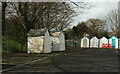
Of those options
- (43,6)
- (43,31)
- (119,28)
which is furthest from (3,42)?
(119,28)

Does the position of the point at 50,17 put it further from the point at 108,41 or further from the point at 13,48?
the point at 108,41

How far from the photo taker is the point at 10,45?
23.9 m

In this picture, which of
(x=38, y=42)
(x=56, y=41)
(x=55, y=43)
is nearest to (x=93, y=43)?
(x=56, y=41)

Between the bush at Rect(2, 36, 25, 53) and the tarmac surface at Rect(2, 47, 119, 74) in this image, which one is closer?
the tarmac surface at Rect(2, 47, 119, 74)

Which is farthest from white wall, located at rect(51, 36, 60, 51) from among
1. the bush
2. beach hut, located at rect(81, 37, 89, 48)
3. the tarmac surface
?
beach hut, located at rect(81, 37, 89, 48)

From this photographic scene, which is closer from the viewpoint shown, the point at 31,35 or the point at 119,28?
the point at 31,35

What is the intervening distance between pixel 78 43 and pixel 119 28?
59.1ft

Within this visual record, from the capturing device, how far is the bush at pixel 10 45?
76.8 feet

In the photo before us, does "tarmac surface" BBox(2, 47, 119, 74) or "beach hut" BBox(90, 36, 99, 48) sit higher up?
"beach hut" BBox(90, 36, 99, 48)

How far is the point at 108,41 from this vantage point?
4531 cm

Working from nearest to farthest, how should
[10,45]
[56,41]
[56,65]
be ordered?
1. [56,65]
2. [10,45]
3. [56,41]

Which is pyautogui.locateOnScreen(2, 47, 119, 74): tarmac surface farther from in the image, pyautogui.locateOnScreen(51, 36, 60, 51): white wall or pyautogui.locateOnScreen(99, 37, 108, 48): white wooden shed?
pyautogui.locateOnScreen(99, 37, 108, 48): white wooden shed

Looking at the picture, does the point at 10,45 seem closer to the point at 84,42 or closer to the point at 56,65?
the point at 56,65

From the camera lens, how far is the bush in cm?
2341
